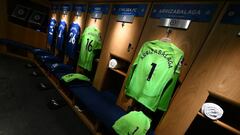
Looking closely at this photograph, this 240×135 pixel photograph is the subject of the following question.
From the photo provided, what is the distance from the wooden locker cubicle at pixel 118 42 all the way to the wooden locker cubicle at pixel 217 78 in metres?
0.91

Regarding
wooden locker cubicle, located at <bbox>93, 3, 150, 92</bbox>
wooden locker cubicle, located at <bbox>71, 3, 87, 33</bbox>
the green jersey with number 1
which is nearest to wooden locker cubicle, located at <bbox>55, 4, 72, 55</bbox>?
wooden locker cubicle, located at <bbox>71, 3, 87, 33</bbox>

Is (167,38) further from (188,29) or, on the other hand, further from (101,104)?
(101,104)

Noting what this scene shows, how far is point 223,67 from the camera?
1260mm

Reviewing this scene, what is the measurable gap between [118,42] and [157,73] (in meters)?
1.01

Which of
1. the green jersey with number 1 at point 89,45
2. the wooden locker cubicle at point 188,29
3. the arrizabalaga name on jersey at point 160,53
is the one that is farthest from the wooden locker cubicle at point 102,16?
the arrizabalaga name on jersey at point 160,53

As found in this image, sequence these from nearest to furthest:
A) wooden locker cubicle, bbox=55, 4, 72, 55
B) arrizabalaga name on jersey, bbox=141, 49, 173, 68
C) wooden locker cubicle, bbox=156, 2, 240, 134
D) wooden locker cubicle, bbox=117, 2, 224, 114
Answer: wooden locker cubicle, bbox=156, 2, 240, 134 → wooden locker cubicle, bbox=117, 2, 224, 114 → arrizabalaga name on jersey, bbox=141, 49, 173, 68 → wooden locker cubicle, bbox=55, 4, 72, 55

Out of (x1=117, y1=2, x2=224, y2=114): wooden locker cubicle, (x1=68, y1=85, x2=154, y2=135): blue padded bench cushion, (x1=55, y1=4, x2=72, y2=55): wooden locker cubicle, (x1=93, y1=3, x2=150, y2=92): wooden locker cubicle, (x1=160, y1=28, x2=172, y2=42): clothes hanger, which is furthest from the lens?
(x1=55, y1=4, x2=72, y2=55): wooden locker cubicle

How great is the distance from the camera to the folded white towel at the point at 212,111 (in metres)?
1.25

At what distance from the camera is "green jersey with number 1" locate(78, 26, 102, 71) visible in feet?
8.91

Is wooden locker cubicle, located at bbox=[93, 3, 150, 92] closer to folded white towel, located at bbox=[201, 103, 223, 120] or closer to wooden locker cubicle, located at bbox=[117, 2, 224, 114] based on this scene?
wooden locker cubicle, located at bbox=[117, 2, 224, 114]

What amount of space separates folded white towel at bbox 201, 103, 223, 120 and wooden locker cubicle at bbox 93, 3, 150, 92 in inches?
45.6

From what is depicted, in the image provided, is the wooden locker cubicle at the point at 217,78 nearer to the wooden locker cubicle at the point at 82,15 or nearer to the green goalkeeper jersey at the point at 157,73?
the green goalkeeper jersey at the point at 157,73

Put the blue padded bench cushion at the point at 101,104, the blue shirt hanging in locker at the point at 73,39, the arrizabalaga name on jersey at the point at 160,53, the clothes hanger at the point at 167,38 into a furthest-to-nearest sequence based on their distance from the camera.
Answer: the blue shirt hanging in locker at the point at 73,39, the blue padded bench cushion at the point at 101,104, the clothes hanger at the point at 167,38, the arrizabalaga name on jersey at the point at 160,53

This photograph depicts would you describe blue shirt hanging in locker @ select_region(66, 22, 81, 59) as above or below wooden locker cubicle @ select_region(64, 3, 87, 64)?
below
